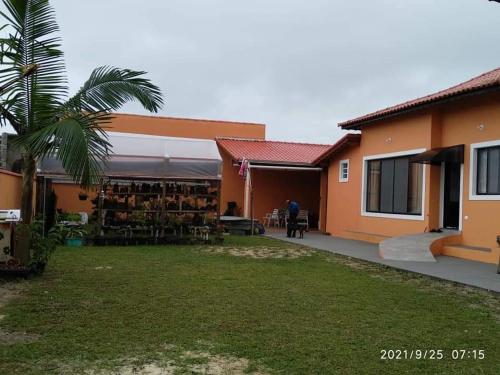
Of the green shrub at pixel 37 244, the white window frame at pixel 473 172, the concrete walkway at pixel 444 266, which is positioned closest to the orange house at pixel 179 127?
the concrete walkway at pixel 444 266

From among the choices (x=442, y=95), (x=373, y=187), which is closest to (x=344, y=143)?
(x=373, y=187)

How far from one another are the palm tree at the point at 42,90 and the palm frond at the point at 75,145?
24 millimetres

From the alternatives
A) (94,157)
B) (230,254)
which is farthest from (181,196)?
(94,157)

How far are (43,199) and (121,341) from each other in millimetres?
11041

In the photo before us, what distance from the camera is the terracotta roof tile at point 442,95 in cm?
1213

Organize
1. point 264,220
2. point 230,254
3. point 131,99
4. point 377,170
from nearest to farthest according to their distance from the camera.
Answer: point 131,99, point 230,254, point 377,170, point 264,220

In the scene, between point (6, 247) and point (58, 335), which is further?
point (6, 247)

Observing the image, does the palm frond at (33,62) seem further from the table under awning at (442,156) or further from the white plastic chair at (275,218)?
the white plastic chair at (275,218)

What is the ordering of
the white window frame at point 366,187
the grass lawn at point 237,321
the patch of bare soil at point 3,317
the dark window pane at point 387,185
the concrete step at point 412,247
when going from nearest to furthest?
the grass lawn at point 237,321, the patch of bare soil at point 3,317, the concrete step at point 412,247, the white window frame at point 366,187, the dark window pane at point 387,185

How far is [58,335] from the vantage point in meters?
5.50

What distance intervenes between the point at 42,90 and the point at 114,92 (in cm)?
109

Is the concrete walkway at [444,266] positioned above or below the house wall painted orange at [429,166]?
below

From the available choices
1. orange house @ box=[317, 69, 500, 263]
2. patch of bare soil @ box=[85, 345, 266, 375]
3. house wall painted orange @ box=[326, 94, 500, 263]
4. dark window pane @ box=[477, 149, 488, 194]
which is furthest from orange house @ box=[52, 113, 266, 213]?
patch of bare soil @ box=[85, 345, 266, 375]

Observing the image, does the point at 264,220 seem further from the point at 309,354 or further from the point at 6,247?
the point at 309,354
